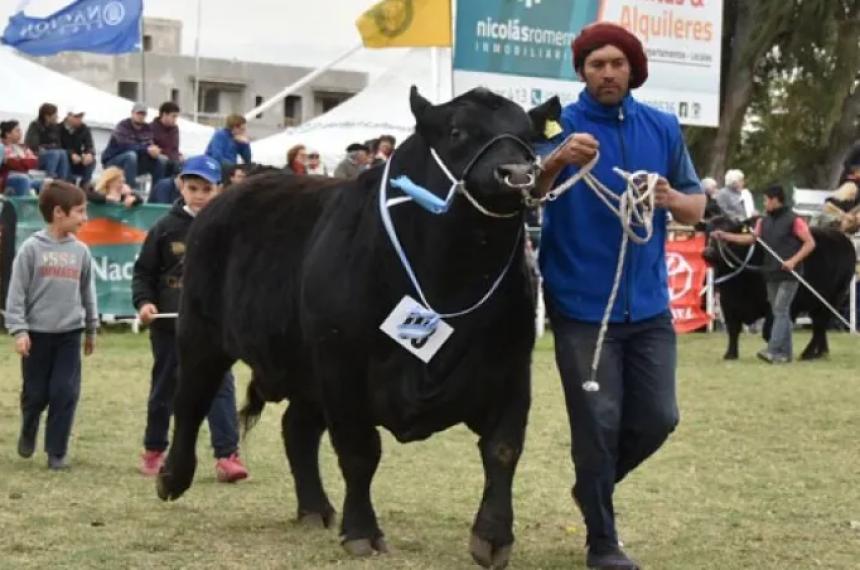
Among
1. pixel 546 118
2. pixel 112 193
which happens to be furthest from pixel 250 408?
pixel 112 193

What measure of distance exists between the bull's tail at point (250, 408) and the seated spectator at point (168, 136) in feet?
42.2

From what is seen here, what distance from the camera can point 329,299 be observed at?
6.61 metres

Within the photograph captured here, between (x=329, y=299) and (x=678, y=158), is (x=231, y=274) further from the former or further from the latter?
(x=678, y=158)

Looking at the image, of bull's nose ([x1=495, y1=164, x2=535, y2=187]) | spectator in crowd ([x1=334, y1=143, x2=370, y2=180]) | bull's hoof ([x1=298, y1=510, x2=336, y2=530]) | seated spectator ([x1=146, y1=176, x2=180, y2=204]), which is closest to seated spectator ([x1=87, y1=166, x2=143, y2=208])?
seated spectator ([x1=146, y1=176, x2=180, y2=204])

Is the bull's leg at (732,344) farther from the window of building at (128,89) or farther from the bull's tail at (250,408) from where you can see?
the window of building at (128,89)

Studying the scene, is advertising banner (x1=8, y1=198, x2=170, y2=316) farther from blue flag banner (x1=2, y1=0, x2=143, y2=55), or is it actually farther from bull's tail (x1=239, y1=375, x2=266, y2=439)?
bull's tail (x1=239, y1=375, x2=266, y2=439)

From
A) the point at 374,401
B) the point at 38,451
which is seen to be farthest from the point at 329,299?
the point at 38,451

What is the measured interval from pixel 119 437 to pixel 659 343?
5347mm

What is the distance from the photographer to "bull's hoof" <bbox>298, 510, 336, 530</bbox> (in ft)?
24.5

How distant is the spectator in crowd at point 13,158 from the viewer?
18750mm

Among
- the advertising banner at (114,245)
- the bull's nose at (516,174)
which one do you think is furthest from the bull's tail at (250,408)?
the advertising banner at (114,245)

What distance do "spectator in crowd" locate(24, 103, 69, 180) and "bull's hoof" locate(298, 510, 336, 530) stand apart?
518 inches

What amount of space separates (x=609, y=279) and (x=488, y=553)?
3.82 feet

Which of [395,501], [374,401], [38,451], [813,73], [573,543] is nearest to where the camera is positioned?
[374,401]
